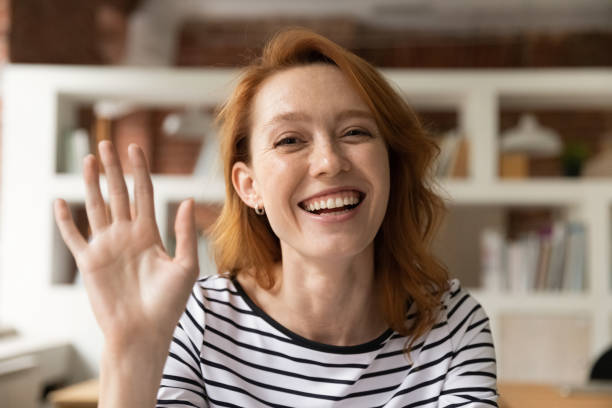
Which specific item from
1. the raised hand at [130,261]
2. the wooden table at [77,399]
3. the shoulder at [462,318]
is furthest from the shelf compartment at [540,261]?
the raised hand at [130,261]

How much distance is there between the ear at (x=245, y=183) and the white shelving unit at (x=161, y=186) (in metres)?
2.14

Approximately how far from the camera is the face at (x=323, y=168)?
4.08 feet

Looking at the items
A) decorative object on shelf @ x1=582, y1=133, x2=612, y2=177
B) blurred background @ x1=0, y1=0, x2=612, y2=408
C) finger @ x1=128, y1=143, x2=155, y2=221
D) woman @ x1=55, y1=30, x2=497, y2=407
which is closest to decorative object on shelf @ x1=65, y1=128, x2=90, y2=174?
blurred background @ x1=0, y1=0, x2=612, y2=408

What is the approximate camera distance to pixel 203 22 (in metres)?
5.87

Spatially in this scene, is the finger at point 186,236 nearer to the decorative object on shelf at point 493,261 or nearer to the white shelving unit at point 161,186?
the white shelving unit at point 161,186

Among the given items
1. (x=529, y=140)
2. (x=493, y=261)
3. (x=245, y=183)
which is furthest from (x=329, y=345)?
(x=529, y=140)

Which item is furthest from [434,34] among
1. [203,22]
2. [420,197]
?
[420,197]

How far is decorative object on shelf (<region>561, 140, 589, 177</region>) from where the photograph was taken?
3.68 metres

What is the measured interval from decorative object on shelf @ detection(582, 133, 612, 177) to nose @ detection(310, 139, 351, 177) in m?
5.07

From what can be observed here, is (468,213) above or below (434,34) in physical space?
below

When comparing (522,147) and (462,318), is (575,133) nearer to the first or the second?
(522,147)

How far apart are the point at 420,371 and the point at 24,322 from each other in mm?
2805

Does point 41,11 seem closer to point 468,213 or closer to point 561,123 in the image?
point 468,213

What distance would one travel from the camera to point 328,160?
1.22 metres
